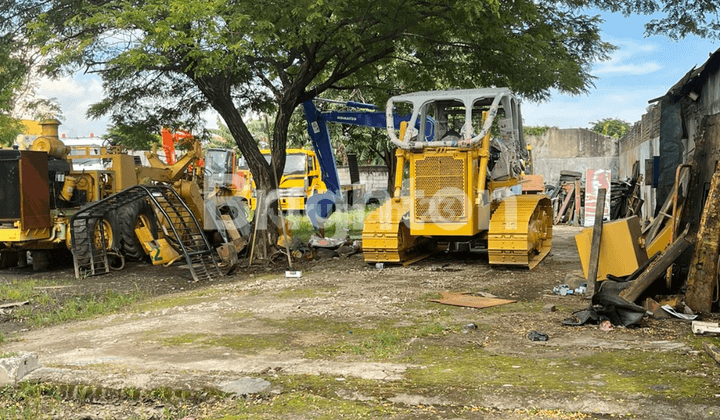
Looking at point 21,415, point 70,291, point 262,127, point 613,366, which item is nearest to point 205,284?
point 70,291

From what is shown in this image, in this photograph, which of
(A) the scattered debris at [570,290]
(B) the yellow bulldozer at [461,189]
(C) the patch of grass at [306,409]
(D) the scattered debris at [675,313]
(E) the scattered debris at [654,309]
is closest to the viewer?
(C) the patch of grass at [306,409]

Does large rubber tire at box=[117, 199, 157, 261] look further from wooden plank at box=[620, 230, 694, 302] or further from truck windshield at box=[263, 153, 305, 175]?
truck windshield at box=[263, 153, 305, 175]

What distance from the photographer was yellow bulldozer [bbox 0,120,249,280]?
39.1 ft

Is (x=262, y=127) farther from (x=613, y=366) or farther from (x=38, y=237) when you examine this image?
(x=613, y=366)

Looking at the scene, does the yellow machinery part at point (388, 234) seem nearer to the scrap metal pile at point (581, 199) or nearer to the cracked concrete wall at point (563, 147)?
the scrap metal pile at point (581, 199)

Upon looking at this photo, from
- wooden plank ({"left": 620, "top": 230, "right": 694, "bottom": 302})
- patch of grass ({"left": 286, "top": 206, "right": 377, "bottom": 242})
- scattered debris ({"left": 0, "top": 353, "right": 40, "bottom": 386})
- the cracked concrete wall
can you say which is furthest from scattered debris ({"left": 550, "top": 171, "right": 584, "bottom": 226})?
scattered debris ({"left": 0, "top": 353, "right": 40, "bottom": 386})

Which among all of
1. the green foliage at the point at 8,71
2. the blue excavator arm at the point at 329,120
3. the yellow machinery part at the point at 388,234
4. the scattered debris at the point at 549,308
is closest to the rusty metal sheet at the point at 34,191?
the green foliage at the point at 8,71

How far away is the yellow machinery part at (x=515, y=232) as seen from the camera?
34.4 ft

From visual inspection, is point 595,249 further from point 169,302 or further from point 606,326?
point 169,302

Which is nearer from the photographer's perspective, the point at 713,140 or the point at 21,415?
the point at 21,415

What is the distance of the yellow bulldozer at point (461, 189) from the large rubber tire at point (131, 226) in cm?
453

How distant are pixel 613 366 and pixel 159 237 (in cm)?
1018

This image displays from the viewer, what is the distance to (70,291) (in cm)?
1022

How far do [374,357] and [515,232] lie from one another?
5.37m
